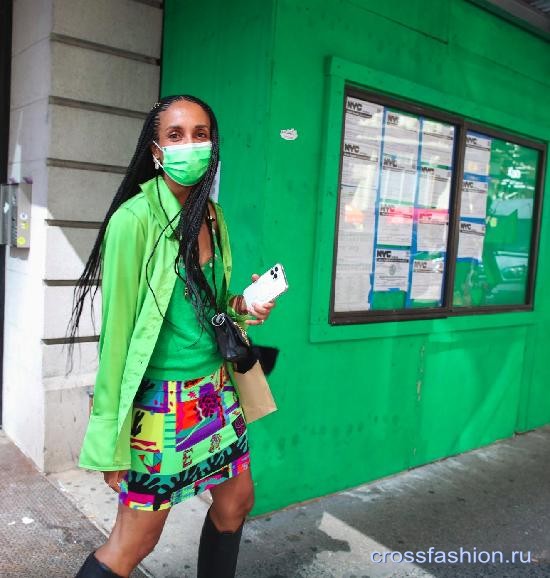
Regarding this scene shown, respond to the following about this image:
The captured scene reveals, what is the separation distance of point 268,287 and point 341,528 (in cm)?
178

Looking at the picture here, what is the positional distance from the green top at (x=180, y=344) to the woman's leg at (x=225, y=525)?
1.51ft

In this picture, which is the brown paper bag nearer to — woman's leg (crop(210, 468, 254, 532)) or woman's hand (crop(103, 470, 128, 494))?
woman's leg (crop(210, 468, 254, 532))

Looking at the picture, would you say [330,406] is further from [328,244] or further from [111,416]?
[111,416]

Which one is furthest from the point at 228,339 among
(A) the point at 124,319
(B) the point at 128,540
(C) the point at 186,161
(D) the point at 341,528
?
(D) the point at 341,528

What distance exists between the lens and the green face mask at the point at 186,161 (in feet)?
6.38

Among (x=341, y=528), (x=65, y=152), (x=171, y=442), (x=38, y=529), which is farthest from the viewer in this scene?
(x=65, y=152)

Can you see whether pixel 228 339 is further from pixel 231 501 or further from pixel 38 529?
pixel 38 529

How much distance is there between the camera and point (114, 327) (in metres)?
1.81

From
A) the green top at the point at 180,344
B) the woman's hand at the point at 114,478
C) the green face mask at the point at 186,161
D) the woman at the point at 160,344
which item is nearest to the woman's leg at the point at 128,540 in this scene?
the woman at the point at 160,344

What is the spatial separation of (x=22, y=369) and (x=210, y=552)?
213cm

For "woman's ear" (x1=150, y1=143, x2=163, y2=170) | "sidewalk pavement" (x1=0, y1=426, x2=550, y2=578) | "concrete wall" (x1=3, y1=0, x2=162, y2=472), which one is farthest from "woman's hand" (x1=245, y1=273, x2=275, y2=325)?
"concrete wall" (x1=3, y1=0, x2=162, y2=472)

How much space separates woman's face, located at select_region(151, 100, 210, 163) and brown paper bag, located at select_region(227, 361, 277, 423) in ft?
2.64

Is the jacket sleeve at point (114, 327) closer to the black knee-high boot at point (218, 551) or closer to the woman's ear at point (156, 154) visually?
the woman's ear at point (156, 154)

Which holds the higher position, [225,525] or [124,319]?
[124,319]
